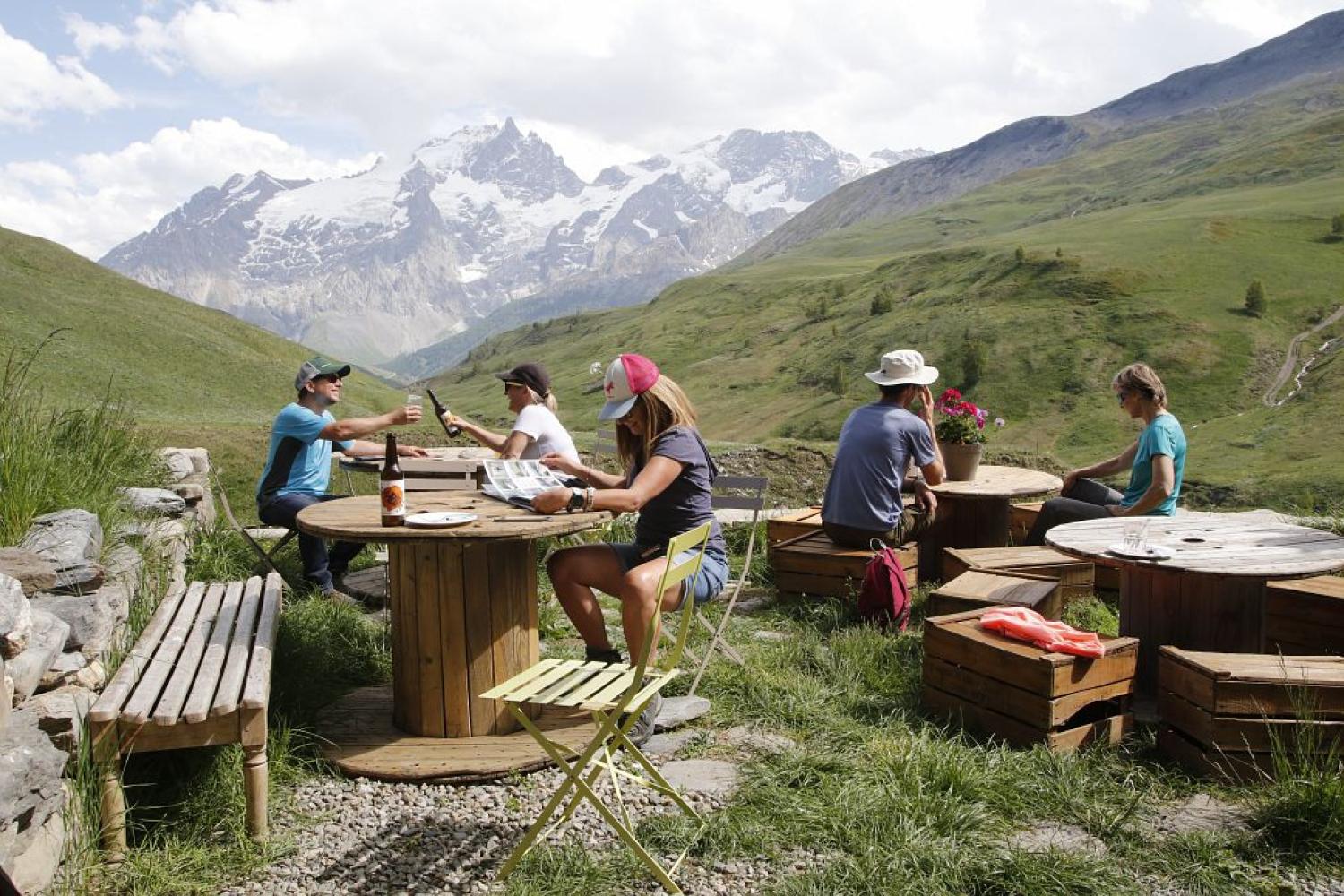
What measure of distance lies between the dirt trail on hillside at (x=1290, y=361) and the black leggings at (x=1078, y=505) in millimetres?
49814

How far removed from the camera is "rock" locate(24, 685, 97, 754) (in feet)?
11.5

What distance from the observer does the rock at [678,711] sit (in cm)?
499

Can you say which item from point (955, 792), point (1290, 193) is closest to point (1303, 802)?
point (955, 792)

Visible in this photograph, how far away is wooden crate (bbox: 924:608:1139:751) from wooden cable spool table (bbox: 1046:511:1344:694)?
2.08 ft

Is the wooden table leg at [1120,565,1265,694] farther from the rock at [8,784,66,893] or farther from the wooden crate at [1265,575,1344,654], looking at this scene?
the rock at [8,784,66,893]

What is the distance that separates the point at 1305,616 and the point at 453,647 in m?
5.06

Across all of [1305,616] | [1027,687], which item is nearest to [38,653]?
[1027,687]

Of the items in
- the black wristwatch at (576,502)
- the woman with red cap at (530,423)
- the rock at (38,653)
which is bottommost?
the rock at (38,653)

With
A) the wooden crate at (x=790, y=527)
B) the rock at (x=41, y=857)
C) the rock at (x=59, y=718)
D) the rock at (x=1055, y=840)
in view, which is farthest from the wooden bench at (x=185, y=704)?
the wooden crate at (x=790, y=527)

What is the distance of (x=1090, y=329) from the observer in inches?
2430

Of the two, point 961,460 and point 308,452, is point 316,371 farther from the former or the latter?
point 961,460

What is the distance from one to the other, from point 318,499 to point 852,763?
466cm

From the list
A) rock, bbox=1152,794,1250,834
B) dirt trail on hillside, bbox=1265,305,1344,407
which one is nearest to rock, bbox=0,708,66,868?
rock, bbox=1152,794,1250,834

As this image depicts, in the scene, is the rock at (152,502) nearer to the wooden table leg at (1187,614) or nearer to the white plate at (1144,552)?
the white plate at (1144,552)
